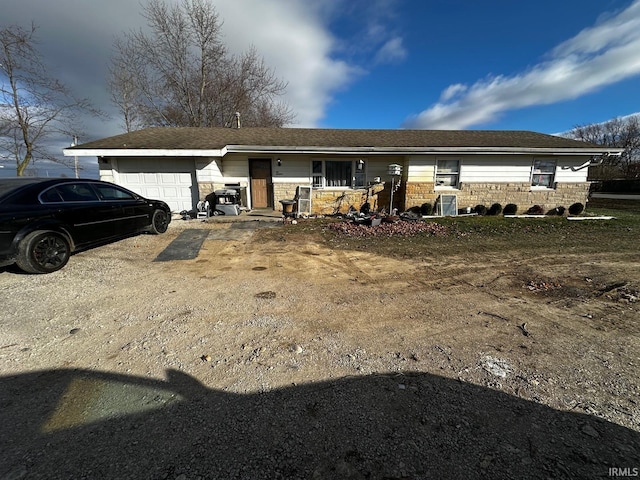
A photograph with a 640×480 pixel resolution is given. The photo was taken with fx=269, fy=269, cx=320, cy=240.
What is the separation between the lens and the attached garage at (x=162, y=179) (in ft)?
34.3

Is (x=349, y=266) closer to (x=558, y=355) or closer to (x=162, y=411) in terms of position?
Answer: (x=558, y=355)

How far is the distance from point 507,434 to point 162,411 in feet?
7.26

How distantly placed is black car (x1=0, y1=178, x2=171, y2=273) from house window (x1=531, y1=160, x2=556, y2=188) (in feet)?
49.5

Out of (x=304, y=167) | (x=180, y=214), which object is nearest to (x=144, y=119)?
(x=180, y=214)

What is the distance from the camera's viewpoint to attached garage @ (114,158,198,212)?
10445 millimetres

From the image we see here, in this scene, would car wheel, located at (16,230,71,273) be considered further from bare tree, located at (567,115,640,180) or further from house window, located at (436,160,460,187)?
bare tree, located at (567,115,640,180)

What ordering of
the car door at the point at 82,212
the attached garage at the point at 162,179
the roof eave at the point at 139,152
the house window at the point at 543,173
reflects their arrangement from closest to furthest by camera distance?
the car door at the point at 82,212
the roof eave at the point at 139,152
the attached garage at the point at 162,179
the house window at the point at 543,173

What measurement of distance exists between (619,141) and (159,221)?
2437 inches

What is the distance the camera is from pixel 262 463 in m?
1.46

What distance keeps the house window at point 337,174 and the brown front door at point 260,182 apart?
6.46 feet

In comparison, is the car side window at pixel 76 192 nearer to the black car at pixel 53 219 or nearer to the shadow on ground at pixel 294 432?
the black car at pixel 53 219

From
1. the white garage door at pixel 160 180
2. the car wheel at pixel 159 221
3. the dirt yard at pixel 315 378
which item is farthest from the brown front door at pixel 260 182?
the dirt yard at pixel 315 378
